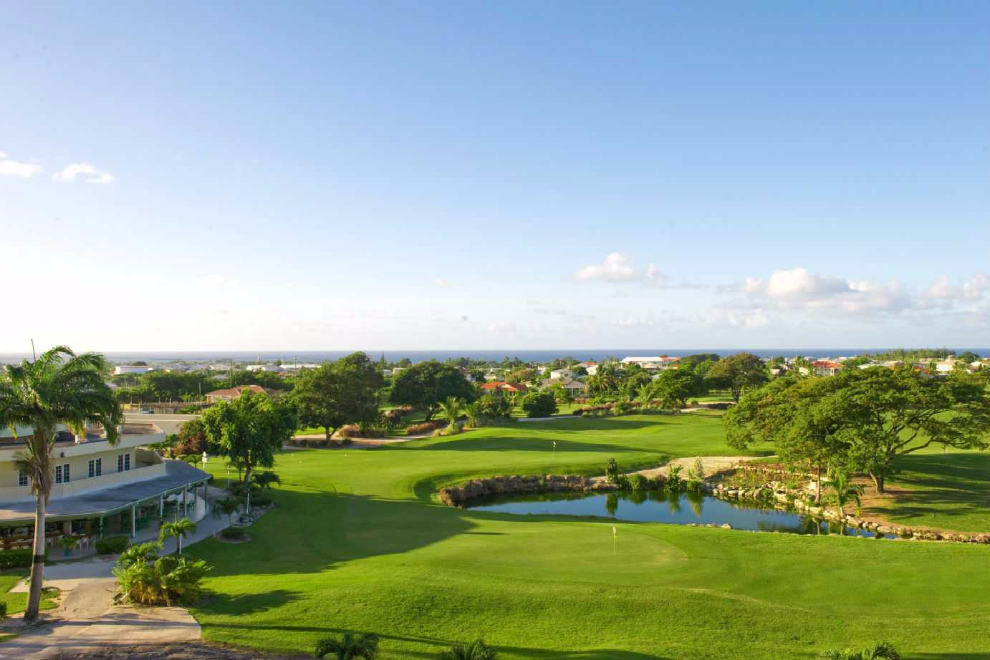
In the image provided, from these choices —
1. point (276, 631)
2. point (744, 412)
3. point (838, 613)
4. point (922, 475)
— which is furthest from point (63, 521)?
point (922, 475)

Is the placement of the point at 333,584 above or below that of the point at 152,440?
below

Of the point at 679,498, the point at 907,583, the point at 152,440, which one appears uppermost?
the point at 152,440

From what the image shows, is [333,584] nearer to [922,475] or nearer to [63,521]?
[63,521]

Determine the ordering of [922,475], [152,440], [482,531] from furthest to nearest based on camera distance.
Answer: [922,475] < [152,440] < [482,531]

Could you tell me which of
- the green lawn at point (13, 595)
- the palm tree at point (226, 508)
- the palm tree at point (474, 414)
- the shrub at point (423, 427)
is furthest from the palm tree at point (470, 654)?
the palm tree at point (474, 414)

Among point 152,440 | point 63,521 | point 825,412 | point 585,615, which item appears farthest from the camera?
point 825,412

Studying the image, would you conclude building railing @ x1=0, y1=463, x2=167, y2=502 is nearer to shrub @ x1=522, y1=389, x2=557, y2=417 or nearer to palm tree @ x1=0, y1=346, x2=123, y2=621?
palm tree @ x1=0, y1=346, x2=123, y2=621
